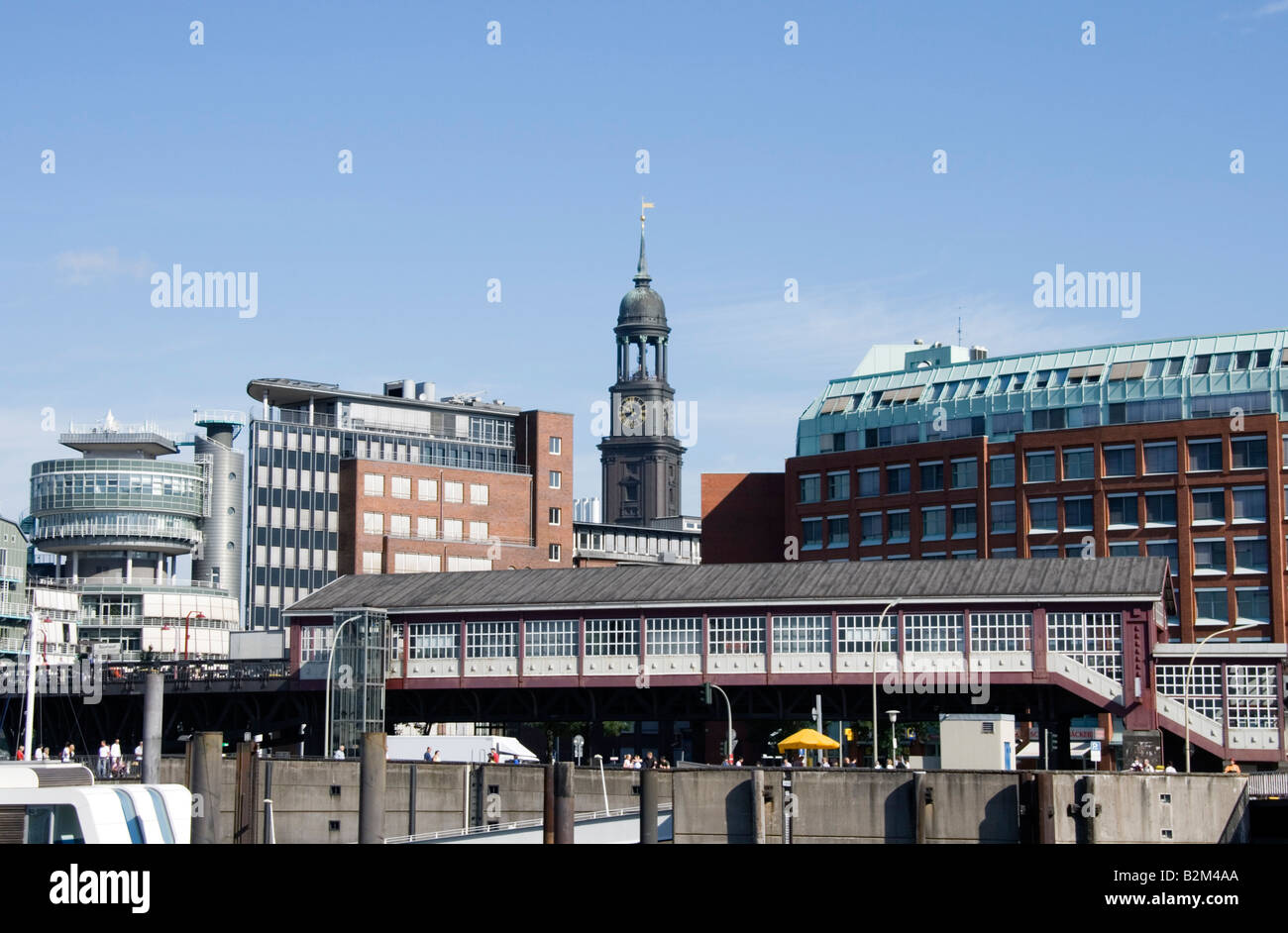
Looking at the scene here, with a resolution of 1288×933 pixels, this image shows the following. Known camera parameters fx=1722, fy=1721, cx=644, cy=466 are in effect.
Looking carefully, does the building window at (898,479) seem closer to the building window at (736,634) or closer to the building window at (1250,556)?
the building window at (1250,556)

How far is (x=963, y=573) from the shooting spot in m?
86.2

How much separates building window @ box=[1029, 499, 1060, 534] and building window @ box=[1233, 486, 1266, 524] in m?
12.8

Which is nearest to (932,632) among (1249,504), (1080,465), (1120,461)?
(1249,504)

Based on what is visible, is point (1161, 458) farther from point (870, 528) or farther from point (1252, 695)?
point (1252, 695)

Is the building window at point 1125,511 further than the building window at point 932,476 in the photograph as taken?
No

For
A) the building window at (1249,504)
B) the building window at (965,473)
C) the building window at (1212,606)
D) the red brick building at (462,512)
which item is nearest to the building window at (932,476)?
the building window at (965,473)

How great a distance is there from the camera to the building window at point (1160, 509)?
122 metres

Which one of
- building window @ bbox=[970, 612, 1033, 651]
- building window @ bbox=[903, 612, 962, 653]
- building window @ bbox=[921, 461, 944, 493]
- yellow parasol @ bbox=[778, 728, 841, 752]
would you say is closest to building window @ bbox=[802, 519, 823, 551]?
building window @ bbox=[921, 461, 944, 493]

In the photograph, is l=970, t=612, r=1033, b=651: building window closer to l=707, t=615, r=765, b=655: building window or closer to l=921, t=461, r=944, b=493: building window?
l=707, t=615, r=765, b=655: building window

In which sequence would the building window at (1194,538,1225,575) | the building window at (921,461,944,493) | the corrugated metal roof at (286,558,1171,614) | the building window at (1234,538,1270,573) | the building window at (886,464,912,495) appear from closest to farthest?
the corrugated metal roof at (286,558,1171,614) → the building window at (1234,538,1270,573) → the building window at (1194,538,1225,575) → the building window at (921,461,944,493) → the building window at (886,464,912,495)

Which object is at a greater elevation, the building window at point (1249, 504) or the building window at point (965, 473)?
the building window at point (965, 473)

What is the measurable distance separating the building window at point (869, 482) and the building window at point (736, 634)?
163 feet

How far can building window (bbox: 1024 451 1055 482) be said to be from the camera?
417ft

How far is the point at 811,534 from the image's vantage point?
457ft
